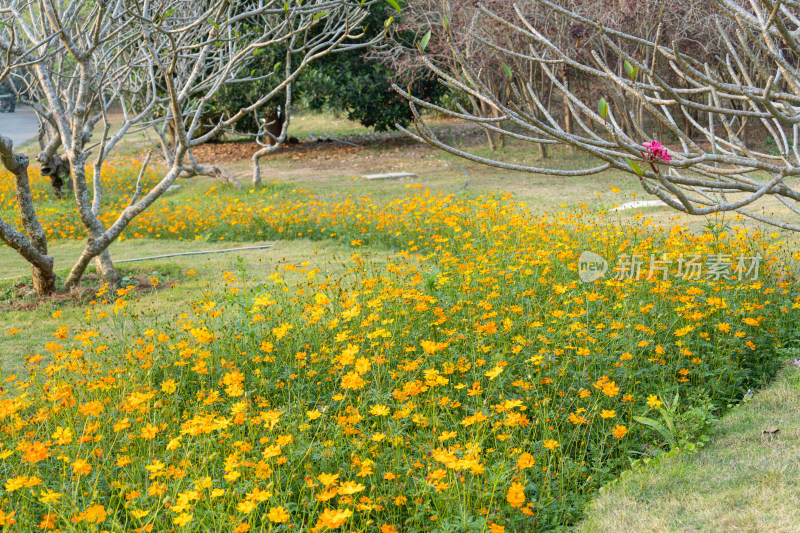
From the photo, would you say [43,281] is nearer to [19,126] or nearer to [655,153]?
[655,153]

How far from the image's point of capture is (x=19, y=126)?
2970 centimetres

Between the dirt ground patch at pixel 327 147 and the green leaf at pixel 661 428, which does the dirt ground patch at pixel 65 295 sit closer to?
the green leaf at pixel 661 428

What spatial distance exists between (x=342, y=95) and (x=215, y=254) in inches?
371

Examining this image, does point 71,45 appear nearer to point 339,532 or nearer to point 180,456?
point 180,456

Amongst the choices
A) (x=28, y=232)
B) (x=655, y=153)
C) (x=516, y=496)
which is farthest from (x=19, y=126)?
(x=655, y=153)

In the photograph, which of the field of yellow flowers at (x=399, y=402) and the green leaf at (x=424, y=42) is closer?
the green leaf at (x=424, y=42)

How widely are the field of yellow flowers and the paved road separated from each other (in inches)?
802

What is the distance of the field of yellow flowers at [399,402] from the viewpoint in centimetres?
250

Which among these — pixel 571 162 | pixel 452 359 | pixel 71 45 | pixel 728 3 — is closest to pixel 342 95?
pixel 571 162

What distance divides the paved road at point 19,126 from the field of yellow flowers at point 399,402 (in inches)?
802

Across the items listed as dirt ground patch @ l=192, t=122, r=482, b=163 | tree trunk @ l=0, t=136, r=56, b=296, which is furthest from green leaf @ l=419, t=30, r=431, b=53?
dirt ground patch @ l=192, t=122, r=482, b=163

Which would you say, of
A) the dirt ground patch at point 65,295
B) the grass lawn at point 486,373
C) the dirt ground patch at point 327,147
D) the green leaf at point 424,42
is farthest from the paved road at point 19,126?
the green leaf at point 424,42

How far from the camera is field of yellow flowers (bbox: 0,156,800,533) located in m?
2.50

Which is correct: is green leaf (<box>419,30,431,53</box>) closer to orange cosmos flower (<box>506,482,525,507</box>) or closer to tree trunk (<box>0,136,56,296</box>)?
orange cosmos flower (<box>506,482,525,507</box>)
